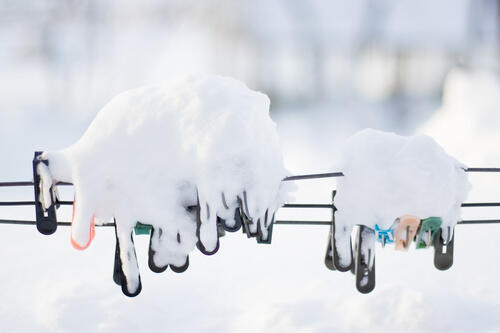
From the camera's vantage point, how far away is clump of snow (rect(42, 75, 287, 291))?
1.11 m

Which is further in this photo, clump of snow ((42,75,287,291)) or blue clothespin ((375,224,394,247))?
blue clothespin ((375,224,394,247))

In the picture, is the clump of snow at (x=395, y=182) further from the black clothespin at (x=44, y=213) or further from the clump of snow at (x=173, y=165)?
the black clothespin at (x=44, y=213)

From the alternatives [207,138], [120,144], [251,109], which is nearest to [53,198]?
[120,144]

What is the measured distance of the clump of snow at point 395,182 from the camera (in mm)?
1234

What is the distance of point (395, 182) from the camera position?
125 centimetres

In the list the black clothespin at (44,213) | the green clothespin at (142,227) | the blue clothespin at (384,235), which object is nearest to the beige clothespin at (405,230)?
the blue clothespin at (384,235)

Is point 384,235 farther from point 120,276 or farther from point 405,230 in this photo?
point 120,276

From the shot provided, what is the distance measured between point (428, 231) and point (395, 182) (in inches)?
6.2

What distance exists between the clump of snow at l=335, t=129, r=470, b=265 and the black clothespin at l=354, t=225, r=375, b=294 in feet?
0.10

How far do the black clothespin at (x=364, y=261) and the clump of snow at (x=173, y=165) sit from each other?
270 millimetres

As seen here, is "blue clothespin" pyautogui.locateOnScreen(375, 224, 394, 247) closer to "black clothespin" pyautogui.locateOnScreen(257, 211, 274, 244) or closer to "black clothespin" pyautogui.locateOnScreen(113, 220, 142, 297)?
"black clothespin" pyautogui.locateOnScreen(257, 211, 274, 244)

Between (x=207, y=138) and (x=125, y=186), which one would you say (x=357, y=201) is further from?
(x=125, y=186)

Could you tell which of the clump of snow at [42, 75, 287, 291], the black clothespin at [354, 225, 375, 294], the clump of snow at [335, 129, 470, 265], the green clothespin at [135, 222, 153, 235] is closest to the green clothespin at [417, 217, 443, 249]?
the clump of snow at [335, 129, 470, 265]

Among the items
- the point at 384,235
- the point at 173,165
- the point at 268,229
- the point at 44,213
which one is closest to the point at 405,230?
the point at 384,235
